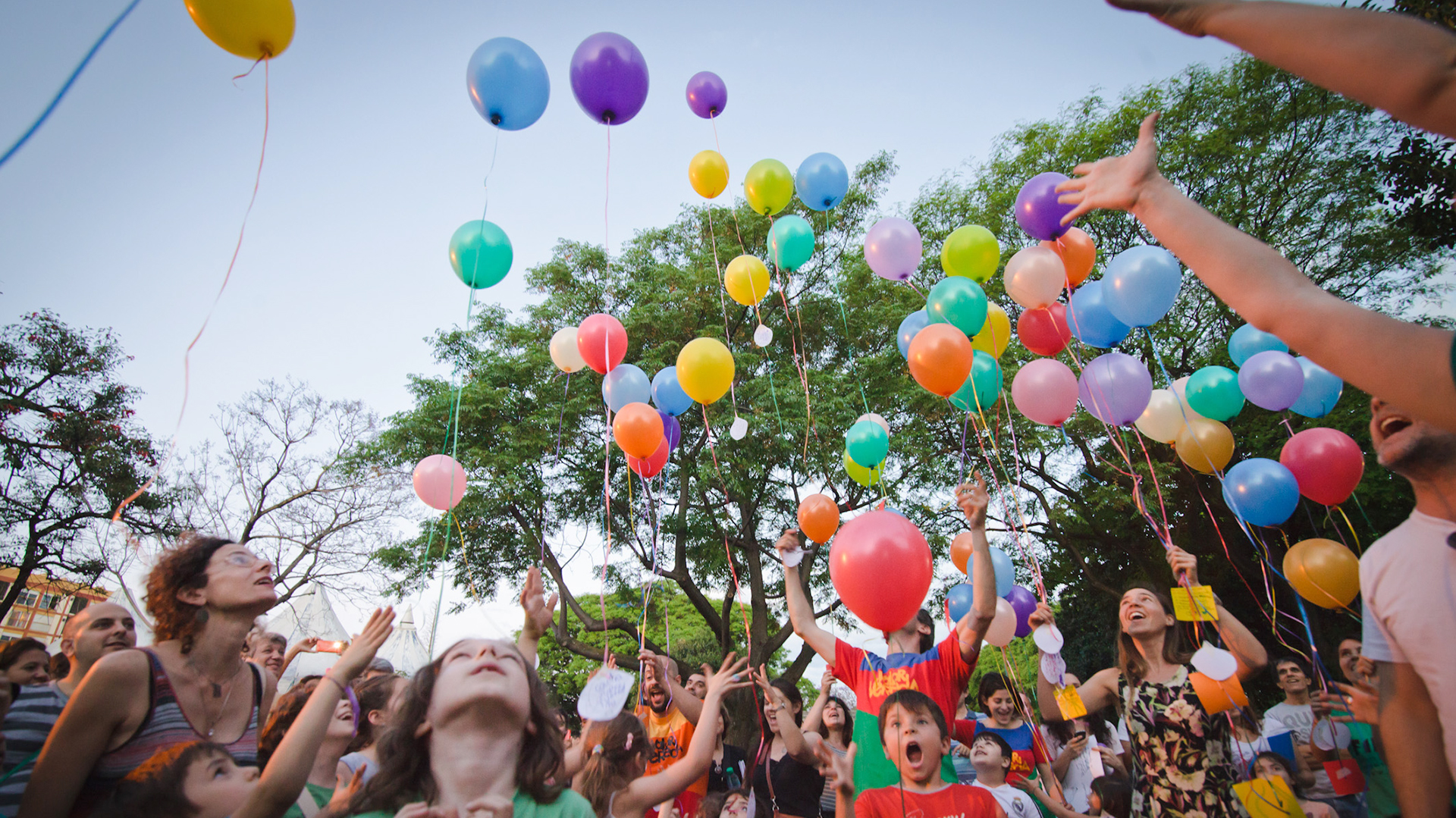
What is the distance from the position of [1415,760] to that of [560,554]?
35.5 ft

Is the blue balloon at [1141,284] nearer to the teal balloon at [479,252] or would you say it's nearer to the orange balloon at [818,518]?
the orange balloon at [818,518]

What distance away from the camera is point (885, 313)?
10.1 meters

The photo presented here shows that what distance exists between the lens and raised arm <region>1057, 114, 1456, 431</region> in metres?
0.79

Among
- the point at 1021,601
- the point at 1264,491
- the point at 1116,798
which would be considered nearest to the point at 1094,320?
the point at 1264,491

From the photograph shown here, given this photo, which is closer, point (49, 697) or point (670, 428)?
point (49, 697)

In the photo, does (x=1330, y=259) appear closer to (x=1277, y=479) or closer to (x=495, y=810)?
(x=1277, y=479)

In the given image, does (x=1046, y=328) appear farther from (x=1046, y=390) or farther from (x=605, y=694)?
(x=605, y=694)

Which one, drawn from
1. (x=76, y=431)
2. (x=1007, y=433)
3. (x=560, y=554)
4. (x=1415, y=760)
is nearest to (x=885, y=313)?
(x=1007, y=433)

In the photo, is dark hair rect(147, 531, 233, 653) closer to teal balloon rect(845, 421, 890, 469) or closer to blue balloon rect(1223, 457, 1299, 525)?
teal balloon rect(845, 421, 890, 469)

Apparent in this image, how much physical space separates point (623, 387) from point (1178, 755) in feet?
15.1

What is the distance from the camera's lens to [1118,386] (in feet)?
15.7

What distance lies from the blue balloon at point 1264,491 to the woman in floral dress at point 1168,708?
202 cm

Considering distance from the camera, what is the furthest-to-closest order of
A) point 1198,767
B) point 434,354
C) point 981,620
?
point 434,354, point 981,620, point 1198,767

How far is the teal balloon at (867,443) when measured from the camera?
220 inches
